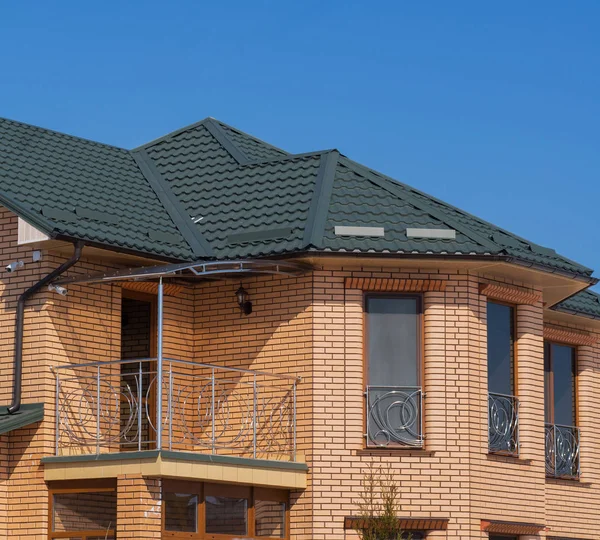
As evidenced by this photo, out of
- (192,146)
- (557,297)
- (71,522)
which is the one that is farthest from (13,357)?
(557,297)

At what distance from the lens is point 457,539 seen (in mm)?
18656

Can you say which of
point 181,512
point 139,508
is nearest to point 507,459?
point 181,512

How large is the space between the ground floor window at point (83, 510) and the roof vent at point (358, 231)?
4681mm

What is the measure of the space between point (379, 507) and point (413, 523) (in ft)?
1.87

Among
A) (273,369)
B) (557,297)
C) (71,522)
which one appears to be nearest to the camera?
(71,522)

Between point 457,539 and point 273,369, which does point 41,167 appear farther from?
point 457,539

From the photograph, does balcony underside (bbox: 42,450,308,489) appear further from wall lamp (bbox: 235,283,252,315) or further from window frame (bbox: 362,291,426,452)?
wall lamp (bbox: 235,283,252,315)

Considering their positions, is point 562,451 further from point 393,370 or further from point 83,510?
point 83,510

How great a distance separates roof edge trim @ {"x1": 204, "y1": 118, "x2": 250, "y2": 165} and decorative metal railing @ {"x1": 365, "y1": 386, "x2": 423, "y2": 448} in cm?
505

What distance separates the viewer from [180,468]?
1683cm

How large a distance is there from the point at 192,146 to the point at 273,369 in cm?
548

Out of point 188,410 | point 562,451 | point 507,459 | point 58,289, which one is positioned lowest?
point 507,459

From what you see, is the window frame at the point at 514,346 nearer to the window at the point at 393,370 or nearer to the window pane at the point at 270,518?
the window at the point at 393,370

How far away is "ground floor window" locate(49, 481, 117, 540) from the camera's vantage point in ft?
57.2
